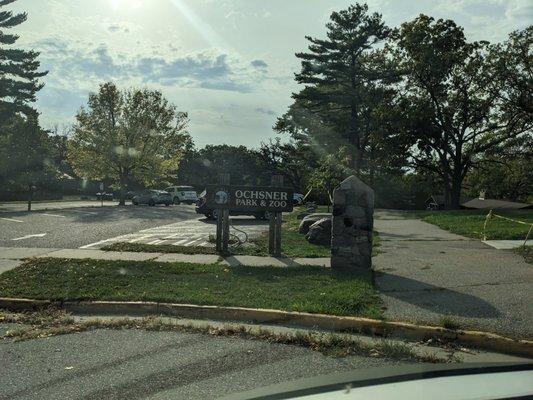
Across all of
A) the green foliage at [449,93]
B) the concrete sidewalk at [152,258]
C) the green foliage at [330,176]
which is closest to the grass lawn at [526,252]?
the concrete sidewalk at [152,258]

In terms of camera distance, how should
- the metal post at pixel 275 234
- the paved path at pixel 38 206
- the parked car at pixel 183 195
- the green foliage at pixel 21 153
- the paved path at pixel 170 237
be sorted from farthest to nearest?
the parked car at pixel 183 195
the green foliage at pixel 21 153
the paved path at pixel 38 206
the paved path at pixel 170 237
the metal post at pixel 275 234

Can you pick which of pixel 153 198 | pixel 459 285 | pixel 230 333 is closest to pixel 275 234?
pixel 459 285

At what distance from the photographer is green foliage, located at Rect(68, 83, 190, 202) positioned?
4438 centimetres

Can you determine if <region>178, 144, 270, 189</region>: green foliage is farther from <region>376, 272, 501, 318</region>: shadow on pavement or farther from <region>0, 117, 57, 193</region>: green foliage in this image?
<region>376, 272, 501, 318</region>: shadow on pavement

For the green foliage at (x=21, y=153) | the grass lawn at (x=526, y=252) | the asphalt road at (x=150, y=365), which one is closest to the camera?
the asphalt road at (x=150, y=365)

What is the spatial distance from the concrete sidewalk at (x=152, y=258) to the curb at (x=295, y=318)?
349 cm

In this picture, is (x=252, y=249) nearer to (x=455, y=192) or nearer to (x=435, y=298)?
(x=435, y=298)

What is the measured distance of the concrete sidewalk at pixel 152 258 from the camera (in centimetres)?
1146

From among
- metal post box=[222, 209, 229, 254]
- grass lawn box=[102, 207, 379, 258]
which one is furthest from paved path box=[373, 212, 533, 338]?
metal post box=[222, 209, 229, 254]

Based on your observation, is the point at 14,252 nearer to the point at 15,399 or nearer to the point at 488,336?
the point at 15,399

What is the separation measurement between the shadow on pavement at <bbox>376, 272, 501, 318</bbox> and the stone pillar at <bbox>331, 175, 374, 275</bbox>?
734 mm

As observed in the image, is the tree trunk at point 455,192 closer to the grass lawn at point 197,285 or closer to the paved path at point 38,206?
the paved path at point 38,206

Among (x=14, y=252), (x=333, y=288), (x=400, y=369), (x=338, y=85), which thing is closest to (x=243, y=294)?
(x=333, y=288)

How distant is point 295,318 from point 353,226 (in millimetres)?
3613
